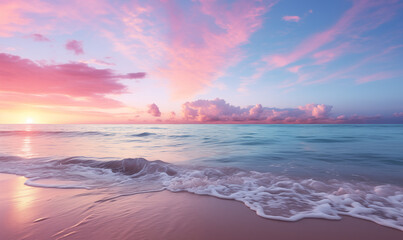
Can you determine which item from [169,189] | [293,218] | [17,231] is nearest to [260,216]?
[293,218]

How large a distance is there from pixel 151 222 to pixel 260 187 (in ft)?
11.8

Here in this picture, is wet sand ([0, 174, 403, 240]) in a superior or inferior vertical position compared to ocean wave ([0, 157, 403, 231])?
superior

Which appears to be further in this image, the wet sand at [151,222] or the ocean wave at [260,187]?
the ocean wave at [260,187]

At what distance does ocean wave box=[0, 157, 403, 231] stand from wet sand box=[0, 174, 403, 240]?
39 centimetres

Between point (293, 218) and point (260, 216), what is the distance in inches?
25.2

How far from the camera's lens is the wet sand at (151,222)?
9.87 feet

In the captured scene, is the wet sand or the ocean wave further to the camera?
the ocean wave

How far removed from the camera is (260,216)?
3.72 meters

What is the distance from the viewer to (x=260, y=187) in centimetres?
564

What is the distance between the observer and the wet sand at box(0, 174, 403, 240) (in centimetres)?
301

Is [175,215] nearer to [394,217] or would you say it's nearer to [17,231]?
[17,231]

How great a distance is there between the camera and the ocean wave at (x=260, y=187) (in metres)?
3.98

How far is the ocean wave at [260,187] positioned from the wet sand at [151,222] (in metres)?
0.39

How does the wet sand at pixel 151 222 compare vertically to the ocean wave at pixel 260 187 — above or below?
above
